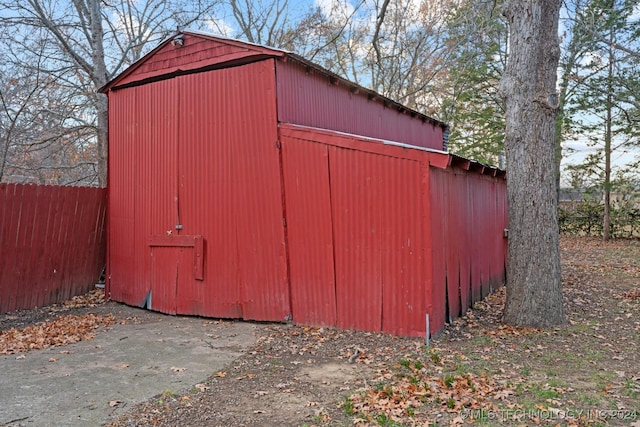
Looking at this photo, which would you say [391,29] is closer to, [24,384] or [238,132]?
[238,132]

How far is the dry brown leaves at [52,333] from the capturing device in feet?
18.2

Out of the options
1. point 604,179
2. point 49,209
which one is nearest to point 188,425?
point 49,209

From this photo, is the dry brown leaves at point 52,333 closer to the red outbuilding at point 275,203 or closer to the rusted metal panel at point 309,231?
the red outbuilding at point 275,203

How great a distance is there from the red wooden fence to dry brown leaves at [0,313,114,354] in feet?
3.33

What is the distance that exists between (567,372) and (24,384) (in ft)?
17.2

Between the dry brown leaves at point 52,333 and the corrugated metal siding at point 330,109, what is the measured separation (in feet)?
13.0

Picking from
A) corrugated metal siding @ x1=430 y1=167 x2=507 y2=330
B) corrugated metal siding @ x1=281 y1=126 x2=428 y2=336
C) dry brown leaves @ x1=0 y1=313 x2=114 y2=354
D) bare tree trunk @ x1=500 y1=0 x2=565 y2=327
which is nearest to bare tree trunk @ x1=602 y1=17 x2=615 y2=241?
corrugated metal siding @ x1=430 y1=167 x2=507 y2=330

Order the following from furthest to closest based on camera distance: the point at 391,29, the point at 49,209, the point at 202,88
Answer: the point at 391,29
the point at 49,209
the point at 202,88

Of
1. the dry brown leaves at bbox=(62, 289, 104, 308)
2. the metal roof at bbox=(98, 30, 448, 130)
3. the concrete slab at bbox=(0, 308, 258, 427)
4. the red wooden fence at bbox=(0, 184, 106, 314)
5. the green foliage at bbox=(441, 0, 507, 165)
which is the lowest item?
the concrete slab at bbox=(0, 308, 258, 427)

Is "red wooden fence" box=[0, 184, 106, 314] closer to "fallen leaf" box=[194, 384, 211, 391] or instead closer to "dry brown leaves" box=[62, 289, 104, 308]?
"dry brown leaves" box=[62, 289, 104, 308]

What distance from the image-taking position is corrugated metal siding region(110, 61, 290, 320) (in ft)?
21.6

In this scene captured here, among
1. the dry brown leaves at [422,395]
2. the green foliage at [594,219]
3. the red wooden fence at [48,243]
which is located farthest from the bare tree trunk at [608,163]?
the red wooden fence at [48,243]

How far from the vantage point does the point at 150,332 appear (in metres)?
6.38

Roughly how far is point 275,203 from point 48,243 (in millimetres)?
4216
